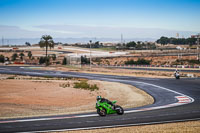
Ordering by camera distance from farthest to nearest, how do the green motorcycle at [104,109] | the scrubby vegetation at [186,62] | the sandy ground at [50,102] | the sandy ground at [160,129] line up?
1. the scrubby vegetation at [186,62]
2. the sandy ground at [50,102]
3. the green motorcycle at [104,109]
4. the sandy ground at [160,129]

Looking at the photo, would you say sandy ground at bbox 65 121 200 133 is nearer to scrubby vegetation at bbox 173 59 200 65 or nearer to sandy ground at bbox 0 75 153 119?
sandy ground at bbox 0 75 153 119

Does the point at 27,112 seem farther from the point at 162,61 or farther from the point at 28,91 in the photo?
the point at 162,61

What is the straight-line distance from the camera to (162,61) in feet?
323

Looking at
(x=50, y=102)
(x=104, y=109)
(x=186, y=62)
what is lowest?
(x=50, y=102)

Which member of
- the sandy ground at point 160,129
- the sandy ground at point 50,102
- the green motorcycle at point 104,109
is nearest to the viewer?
the sandy ground at point 160,129

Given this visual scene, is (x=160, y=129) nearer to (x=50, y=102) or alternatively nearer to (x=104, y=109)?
(x=104, y=109)

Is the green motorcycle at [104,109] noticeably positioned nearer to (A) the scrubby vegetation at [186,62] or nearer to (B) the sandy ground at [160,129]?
(B) the sandy ground at [160,129]

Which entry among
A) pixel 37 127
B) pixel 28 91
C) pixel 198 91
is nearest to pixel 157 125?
pixel 37 127

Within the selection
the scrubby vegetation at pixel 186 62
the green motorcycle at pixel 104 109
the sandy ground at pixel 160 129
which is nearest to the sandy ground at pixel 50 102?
the green motorcycle at pixel 104 109

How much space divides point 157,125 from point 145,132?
5.64 ft

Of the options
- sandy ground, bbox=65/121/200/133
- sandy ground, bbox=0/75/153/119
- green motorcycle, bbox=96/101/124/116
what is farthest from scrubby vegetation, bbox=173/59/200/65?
sandy ground, bbox=65/121/200/133

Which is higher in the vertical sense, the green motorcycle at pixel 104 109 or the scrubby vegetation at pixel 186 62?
the scrubby vegetation at pixel 186 62

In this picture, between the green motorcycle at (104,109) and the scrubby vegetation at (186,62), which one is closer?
the green motorcycle at (104,109)

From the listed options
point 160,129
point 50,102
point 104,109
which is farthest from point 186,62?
point 160,129
